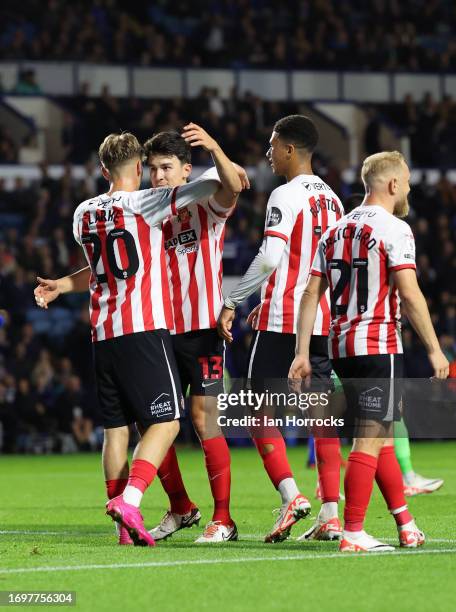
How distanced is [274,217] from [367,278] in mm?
962

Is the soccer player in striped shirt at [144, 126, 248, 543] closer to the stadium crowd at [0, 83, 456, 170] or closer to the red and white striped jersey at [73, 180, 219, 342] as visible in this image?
the red and white striped jersey at [73, 180, 219, 342]

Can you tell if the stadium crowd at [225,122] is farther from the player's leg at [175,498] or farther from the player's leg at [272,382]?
the player's leg at [272,382]

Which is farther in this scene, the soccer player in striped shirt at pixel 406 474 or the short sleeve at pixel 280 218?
the soccer player in striped shirt at pixel 406 474

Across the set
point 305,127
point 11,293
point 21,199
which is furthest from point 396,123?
point 305,127

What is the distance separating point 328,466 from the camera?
25.2 feet

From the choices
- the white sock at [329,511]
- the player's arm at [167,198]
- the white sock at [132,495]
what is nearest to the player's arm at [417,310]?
the player's arm at [167,198]

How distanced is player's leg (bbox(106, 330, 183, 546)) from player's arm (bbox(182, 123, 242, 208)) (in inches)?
31.6

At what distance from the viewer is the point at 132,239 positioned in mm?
7191

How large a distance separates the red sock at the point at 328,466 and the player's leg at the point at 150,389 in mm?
943

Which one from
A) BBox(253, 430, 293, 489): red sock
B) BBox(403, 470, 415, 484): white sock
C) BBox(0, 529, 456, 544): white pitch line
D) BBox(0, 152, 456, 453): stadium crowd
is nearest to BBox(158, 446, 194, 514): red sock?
BBox(0, 529, 456, 544): white pitch line

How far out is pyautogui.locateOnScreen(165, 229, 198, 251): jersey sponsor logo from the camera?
7.69 meters

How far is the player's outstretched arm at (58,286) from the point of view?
765 centimetres

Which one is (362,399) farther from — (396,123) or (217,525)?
(396,123)

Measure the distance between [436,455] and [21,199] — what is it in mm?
9206
